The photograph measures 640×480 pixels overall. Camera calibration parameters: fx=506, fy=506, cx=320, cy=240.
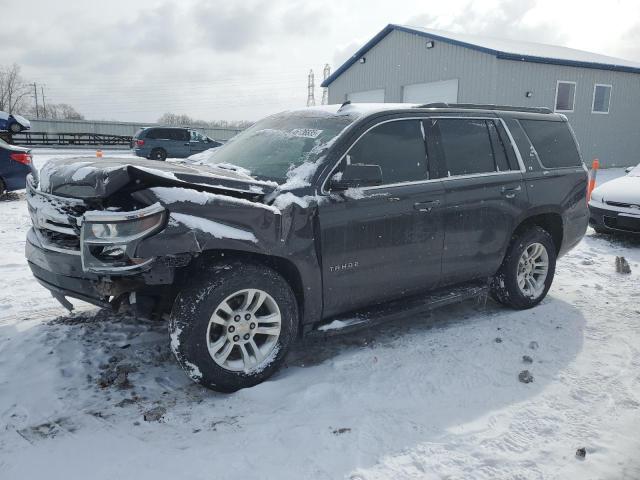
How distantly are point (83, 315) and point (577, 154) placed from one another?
5114 millimetres

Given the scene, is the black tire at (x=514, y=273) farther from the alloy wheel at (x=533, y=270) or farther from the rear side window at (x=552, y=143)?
the rear side window at (x=552, y=143)

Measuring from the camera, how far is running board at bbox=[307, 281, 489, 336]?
3.62m

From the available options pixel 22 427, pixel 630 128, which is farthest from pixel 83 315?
pixel 630 128

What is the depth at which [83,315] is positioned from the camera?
14.4 feet

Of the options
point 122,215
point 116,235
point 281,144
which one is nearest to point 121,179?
point 122,215

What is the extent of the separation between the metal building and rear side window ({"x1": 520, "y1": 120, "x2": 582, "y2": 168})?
13.0m

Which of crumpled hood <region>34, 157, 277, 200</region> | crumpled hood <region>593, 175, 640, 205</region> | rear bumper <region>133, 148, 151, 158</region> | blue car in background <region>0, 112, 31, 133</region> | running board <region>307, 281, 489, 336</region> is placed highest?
blue car in background <region>0, 112, 31, 133</region>

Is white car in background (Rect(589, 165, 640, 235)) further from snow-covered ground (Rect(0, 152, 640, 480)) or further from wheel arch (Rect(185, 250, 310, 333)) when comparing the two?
wheel arch (Rect(185, 250, 310, 333))

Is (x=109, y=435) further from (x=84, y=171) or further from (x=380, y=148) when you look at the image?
(x=380, y=148)

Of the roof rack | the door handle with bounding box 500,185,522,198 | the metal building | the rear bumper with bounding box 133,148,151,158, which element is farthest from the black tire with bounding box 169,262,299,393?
the rear bumper with bounding box 133,148,151,158

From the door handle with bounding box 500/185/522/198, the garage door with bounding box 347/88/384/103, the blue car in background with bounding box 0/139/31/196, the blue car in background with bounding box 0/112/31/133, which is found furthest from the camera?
the blue car in background with bounding box 0/112/31/133

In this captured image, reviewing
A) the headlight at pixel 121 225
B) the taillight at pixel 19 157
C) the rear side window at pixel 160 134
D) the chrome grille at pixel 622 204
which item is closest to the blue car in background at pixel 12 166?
the taillight at pixel 19 157

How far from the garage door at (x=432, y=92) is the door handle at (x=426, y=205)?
15.7m

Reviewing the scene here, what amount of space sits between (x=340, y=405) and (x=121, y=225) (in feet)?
5.61
